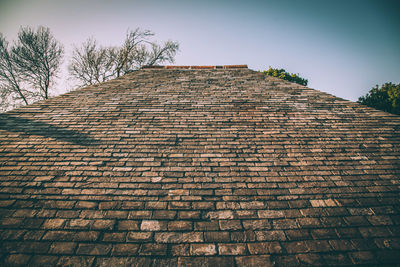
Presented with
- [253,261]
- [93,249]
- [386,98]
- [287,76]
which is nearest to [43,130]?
[93,249]

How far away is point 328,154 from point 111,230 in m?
4.79

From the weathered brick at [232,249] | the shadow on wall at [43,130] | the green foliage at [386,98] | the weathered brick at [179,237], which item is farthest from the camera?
the green foliage at [386,98]

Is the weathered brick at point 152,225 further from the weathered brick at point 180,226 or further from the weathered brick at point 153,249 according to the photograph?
the weathered brick at point 153,249

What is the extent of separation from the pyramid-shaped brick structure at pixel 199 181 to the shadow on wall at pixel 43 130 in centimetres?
Answer: 3

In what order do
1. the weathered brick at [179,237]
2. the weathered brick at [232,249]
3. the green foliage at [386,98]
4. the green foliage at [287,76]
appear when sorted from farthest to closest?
1. the green foliage at [287,76]
2. the green foliage at [386,98]
3. the weathered brick at [179,237]
4. the weathered brick at [232,249]

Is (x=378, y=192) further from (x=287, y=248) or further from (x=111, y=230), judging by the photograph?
(x=111, y=230)

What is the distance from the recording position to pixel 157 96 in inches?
207

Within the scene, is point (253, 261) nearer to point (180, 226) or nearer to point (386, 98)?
point (180, 226)

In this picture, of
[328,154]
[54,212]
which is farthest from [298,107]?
[54,212]

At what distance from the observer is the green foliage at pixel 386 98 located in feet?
43.3

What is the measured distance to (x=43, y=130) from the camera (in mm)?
4113

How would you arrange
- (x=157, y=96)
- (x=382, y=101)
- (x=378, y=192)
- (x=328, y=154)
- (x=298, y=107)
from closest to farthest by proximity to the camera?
(x=378, y=192) < (x=328, y=154) < (x=298, y=107) < (x=157, y=96) < (x=382, y=101)

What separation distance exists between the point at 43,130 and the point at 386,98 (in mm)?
24295

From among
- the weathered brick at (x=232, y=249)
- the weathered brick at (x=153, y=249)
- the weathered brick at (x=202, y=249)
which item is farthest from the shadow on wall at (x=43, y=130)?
the weathered brick at (x=232, y=249)
